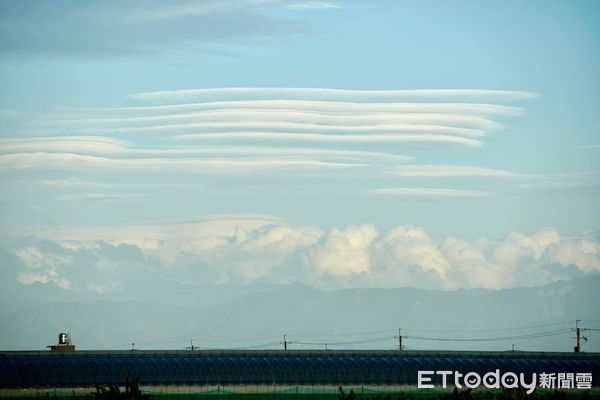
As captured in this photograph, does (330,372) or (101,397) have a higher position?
(330,372)

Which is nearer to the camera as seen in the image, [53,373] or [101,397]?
[101,397]

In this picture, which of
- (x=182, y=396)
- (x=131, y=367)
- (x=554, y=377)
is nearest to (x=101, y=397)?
(x=182, y=396)

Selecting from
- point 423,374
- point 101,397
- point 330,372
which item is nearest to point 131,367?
point 330,372

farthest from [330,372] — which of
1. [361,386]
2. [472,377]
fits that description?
[472,377]

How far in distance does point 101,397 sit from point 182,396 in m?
81.7

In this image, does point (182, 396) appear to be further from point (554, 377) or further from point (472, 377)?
point (554, 377)

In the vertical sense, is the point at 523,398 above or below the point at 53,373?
below

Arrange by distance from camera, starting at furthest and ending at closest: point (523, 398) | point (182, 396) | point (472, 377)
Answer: point (472, 377)
point (182, 396)
point (523, 398)

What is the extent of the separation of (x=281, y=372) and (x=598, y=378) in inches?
1878

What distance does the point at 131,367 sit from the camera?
197 metres

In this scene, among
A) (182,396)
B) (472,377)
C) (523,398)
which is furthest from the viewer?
(472,377)

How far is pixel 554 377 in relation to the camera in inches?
7766

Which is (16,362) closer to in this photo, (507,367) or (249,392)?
(249,392)

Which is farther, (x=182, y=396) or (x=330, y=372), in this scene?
(x=330, y=372)
